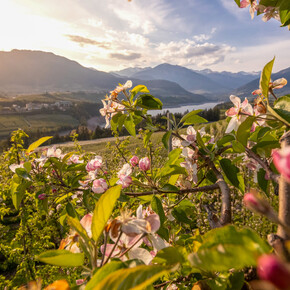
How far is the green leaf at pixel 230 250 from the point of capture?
0.23 metres

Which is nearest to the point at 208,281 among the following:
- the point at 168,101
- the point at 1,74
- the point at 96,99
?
the point at 96,99

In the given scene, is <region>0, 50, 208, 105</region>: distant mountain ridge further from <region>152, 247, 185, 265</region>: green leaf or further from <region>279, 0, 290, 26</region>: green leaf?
<region>152, 247, 185, 265</region>: green leaf

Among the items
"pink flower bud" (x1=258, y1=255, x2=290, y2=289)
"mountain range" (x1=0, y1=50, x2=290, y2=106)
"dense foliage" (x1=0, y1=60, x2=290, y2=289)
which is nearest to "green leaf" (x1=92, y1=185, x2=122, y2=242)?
"dense foliage" (x1=0, y1=60, x2=290, y2=289)

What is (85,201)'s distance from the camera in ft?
3.35

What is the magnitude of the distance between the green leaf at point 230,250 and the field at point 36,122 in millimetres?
56600

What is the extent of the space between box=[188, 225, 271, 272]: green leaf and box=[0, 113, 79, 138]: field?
56600mm

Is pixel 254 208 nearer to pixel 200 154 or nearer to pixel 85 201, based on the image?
pixel 200 154

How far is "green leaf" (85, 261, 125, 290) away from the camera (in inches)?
11.5

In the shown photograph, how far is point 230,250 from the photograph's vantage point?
0.23 meters

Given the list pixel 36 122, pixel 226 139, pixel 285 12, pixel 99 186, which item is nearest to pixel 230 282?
pixel 226 139

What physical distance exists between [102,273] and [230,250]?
6.5 inches

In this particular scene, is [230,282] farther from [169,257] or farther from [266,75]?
[266,75]

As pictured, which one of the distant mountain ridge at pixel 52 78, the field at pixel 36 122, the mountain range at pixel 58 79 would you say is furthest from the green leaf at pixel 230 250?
the distant mountain ridge at pixel 52 78

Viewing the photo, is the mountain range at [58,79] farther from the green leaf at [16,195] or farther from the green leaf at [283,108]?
the green leaf at [283,108]
